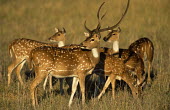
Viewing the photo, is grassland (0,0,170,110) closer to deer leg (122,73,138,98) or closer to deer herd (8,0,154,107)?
deer leg (122,73,138,98)

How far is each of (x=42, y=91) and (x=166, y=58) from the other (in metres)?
4.95

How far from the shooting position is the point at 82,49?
8570 millimetres

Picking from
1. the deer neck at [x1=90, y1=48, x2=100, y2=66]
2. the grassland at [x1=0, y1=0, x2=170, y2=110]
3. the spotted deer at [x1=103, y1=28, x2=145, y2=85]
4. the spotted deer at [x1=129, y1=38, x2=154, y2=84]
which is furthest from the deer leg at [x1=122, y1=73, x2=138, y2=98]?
the spotted deer at [x1=129, y1=38, x2=154, y2=84]

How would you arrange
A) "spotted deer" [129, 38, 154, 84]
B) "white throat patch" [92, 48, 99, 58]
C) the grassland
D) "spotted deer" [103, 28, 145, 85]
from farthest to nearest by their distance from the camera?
1. "spotted deer" [129, 38, 154, 84]
2. "spotted deer" [103, 28, 145, 85]
3. "white throat patch" [92, 48, 99, 58]
4. the grassland

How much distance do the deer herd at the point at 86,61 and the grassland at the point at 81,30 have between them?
33 cm

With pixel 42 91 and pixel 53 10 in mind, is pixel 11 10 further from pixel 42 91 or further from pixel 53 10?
pixel 42 91

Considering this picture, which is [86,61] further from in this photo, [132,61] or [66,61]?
[132,61]

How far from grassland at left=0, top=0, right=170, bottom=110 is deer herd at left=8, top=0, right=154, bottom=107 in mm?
326

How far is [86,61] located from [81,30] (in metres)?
9.45

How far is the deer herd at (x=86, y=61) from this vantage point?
25.6 ft

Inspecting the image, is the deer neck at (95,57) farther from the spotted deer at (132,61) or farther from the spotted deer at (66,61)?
the spotted deer at (132,61)

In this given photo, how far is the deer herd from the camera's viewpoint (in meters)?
7.81

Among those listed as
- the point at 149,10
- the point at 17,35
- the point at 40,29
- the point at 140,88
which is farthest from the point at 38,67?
the point at 149,10

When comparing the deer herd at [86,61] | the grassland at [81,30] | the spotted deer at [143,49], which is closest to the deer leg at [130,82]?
the deer herd at [86,61]
